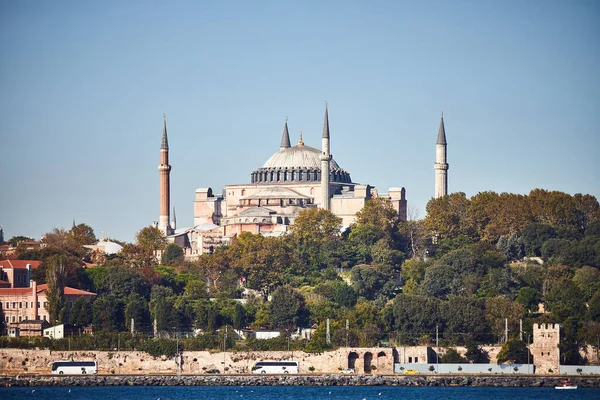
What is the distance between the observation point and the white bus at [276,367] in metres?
76.2

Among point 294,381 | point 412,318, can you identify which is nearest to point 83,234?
point 412,318

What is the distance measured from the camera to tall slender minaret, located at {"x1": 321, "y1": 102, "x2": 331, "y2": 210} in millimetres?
106250

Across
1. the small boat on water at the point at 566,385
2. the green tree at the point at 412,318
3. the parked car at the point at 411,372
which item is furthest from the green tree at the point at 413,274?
the small boat on water at the point at 566,385

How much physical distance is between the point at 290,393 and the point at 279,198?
39.8 meters

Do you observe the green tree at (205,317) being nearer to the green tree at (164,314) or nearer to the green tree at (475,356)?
the green tree at (164,314)

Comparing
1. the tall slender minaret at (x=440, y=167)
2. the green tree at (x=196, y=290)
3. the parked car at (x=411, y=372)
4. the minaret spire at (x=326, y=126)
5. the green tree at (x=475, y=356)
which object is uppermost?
the minaret spire at (x=326, y=126)

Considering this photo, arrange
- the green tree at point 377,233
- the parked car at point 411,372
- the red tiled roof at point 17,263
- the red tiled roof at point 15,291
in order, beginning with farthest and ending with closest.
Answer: the green tree at point 377,233
the red tiled roof at point 17,263
the red tiled roof at point 15,291
the parked car at point 411,372

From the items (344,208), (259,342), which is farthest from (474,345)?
(344,208)

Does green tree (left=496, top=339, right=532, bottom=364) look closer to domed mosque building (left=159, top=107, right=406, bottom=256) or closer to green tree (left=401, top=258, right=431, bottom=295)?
green tree (left=401, top=258, right=431, bottom=295)

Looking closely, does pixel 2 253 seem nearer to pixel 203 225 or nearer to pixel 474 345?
pixel 203 225

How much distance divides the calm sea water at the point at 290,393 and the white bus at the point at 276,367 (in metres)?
2.64

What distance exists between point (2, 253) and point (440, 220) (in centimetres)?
2597

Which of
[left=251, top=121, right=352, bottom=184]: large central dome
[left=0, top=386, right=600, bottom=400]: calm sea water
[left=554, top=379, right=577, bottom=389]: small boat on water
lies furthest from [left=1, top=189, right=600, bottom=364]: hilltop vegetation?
[left=251, top=121, right=352, bottom=184]: large central dome

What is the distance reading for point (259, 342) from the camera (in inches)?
3073
